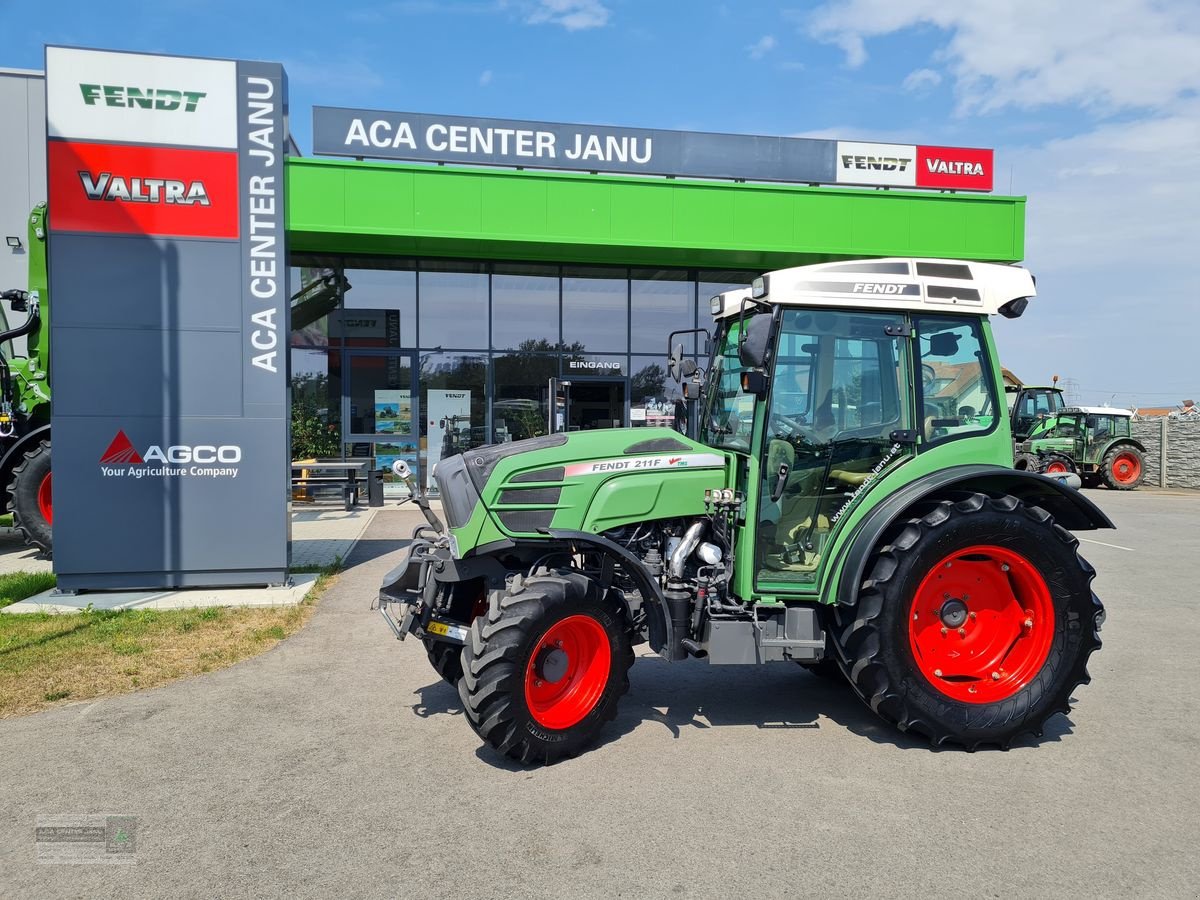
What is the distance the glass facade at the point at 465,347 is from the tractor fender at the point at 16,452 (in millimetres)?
6213

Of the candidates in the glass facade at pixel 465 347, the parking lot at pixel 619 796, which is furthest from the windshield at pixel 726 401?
the glass facade at pixel 465 347

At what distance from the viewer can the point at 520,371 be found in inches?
683

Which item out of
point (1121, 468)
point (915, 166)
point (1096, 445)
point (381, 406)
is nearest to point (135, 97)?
Result: point (381, 406)

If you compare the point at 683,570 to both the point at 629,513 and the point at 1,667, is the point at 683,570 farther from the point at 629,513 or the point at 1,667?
the point at 1,667

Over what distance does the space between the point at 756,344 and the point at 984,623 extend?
83.2 inches

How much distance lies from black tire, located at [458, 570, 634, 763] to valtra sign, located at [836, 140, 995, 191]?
1501cm

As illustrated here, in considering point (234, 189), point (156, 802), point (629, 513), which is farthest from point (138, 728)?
point (234, 189)

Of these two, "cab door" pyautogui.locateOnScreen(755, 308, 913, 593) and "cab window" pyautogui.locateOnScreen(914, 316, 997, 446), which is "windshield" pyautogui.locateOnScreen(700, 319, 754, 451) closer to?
"cab door" pyautogui.locateOnScreen(755, 308, 913, 593)

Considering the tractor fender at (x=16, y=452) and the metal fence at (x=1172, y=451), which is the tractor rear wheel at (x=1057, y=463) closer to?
the metal fence at (x=1172, y=451)

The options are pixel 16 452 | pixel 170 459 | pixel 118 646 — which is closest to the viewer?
pixel 118 646

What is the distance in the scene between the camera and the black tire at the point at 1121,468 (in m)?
21.9

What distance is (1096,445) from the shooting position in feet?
71.8

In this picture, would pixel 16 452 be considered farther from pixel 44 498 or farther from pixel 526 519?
pixel 526 519

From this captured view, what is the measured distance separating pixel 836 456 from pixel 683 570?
3.59ft
